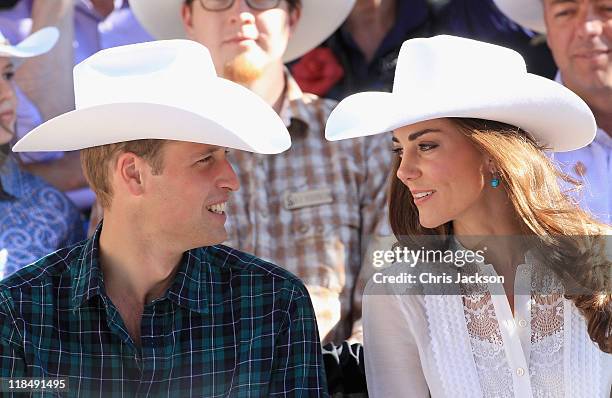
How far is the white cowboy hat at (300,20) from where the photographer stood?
3.82 m

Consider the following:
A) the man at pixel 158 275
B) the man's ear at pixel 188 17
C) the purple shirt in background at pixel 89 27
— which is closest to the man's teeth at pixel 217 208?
the man at pixel 158 275

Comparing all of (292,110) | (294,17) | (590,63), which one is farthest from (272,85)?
(590,63)

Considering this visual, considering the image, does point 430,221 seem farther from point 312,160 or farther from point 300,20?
point 300,20

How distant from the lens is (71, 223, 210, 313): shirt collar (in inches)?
100

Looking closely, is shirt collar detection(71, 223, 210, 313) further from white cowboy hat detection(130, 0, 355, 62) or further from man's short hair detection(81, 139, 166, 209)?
white cowboy hat detection(130, 0, 355, 62)

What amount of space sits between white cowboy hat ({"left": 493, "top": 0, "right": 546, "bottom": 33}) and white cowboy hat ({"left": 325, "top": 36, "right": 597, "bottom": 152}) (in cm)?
120

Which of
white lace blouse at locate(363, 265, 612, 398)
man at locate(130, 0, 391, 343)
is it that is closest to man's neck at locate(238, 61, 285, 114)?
man at locate(130, 0, 391, 343)

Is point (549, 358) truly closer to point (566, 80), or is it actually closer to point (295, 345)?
point (295, 345)

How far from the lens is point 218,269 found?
271cm

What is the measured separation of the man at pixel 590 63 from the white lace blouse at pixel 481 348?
0.93m

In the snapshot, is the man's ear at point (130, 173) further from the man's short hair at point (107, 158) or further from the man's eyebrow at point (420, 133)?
the man's eyebrow at point (420, 133)

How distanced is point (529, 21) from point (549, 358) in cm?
167

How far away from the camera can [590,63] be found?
3498mm

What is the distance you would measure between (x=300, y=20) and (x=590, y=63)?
107 centimetres
